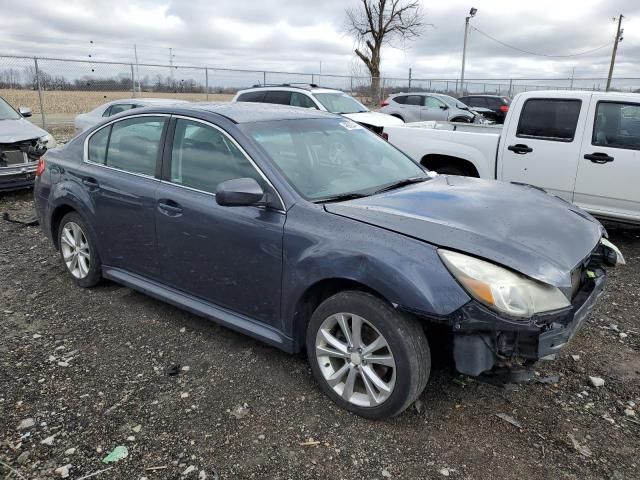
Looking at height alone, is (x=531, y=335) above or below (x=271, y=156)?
below

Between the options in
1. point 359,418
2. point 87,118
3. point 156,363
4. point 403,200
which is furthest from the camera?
point 87,118

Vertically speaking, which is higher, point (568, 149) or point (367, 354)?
point (568, 149)

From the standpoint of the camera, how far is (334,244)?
2.88 m

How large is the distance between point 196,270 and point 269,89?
9177mm

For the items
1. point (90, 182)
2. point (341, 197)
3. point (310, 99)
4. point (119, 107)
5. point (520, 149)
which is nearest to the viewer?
point (341, 197)

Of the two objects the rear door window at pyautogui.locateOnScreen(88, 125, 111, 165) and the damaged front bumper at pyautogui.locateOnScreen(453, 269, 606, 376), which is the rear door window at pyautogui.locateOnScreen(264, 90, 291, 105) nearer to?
the rear door window at pyautogui.locateOnScreen(88, 125, 111, 165)

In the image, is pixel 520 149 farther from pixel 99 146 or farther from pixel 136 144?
pixel 99 146

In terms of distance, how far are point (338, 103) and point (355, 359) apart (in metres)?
10.1

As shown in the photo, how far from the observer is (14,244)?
242 inches

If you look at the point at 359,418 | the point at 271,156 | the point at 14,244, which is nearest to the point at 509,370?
the point at 359,418

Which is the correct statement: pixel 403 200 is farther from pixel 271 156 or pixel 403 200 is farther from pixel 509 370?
pixel 509 370

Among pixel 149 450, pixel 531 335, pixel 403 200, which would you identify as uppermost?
pixel 403 200

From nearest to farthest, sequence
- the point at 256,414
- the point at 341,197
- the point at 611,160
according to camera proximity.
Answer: the point at 256,414 → the point at 341,197 → the point at 611,160

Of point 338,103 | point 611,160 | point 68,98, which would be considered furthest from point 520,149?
point 68,98
